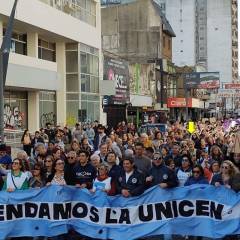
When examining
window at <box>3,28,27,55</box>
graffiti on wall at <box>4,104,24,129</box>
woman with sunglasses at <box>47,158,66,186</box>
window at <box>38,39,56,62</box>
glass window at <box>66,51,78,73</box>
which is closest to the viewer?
woman with sunglasses at <box>47,158,66,186</box>

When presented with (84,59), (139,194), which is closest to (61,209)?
(139,194)

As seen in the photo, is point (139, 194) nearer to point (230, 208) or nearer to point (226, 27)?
point (230, 208)

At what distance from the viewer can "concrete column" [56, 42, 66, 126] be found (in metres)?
37.7

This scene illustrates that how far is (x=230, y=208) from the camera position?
862 centimetres

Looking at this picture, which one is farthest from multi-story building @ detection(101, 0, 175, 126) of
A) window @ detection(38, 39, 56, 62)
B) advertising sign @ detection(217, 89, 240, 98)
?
window @ detection(38, 39, 56, 62)

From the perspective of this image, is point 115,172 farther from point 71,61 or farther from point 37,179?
point 71,61

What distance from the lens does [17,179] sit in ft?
31.0

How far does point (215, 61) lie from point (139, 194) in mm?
114812

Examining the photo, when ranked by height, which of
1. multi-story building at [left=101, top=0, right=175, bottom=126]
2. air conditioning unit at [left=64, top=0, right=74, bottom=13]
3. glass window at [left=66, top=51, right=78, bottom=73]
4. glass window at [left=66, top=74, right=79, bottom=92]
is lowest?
glass window at [left=66, top=74, right=79, bottom=92]

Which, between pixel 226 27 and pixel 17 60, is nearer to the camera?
pixel 17 60

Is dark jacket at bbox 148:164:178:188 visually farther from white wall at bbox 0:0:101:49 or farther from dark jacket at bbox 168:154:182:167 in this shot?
white wall at bbox 0:0:101:49

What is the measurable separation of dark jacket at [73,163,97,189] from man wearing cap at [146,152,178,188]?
983mm

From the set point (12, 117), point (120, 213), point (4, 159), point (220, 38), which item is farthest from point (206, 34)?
point (120, 213)

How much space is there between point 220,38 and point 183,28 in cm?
1406
